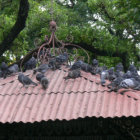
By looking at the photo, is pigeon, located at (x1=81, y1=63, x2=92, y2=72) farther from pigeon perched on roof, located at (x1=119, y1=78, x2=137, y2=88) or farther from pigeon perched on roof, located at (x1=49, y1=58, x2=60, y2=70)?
pigeon perched on roof, located at (x1=119, y1=78, x2=137, y2=88)

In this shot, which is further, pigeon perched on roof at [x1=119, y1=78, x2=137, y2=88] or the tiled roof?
pigeon perched on roof at [x1=119, y1=78, x2=137, y2=88]

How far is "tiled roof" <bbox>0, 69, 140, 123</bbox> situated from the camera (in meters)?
4.18

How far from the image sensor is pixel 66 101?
448 cm

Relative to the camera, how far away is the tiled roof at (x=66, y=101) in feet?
13.7

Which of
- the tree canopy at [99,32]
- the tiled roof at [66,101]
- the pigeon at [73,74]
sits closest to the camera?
the tiled roof at [66,101]

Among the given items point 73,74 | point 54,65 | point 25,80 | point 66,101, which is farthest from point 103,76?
point 25,80

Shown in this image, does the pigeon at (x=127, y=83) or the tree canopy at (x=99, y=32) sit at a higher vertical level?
the pigeon at (x=127, y=83)

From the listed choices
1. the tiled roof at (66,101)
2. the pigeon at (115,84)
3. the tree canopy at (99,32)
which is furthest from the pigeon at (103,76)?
the tree canopy at (99,32)

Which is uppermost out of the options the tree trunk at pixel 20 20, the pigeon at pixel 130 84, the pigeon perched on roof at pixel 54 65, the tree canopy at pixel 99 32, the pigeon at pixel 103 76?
the pigeon at pixel 130 84

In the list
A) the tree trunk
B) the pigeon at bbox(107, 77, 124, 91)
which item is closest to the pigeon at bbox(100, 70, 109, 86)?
the pigeon at bbox(107, 77, 124, 91)

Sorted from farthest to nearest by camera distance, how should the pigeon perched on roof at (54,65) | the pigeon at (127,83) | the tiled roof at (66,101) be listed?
the pigeon perched on roof at (54,65)
the pigeon at (127,83)
the tiled roof at (66,101)

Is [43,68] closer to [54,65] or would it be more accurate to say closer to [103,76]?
[54,65]

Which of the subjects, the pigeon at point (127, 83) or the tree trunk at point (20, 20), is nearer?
the pigeon at point (127, 83)

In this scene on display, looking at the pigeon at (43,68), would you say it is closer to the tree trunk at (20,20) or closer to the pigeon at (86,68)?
the pigeon at (86,68)
